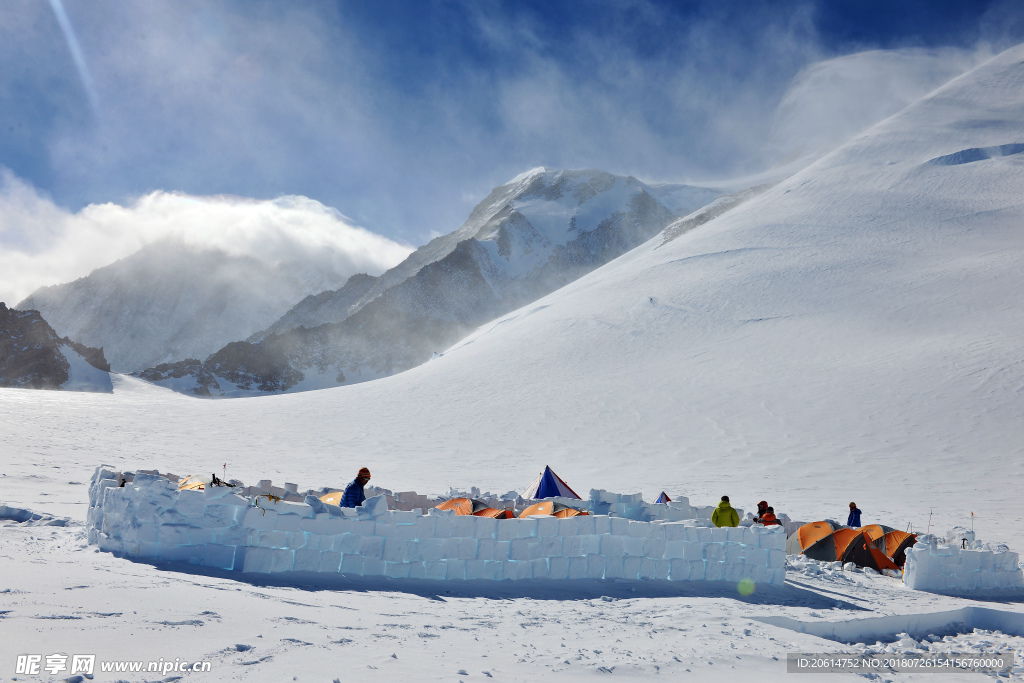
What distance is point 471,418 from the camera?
1138 inches

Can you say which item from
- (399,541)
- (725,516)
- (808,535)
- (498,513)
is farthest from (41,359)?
(808,535)

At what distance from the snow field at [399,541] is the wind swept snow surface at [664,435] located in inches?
15.2

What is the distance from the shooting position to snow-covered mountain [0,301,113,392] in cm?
6900

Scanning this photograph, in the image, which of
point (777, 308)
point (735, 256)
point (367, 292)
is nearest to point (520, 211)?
point (367, 292)

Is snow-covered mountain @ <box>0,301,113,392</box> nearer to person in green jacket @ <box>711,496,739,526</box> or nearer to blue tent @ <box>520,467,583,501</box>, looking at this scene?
blue tent @ <box>520,467,583,501</box>

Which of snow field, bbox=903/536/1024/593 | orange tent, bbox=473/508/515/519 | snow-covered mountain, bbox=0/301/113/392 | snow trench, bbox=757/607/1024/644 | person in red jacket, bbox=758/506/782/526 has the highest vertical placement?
snow-covered mountain, bbox=0/301/113/392

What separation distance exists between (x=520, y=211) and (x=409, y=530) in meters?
155

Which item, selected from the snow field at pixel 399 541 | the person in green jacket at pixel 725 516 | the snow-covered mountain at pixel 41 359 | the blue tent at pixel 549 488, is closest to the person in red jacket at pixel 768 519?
the person in green jacket at pixel 725 516

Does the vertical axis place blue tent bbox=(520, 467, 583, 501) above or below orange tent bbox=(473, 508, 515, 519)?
above

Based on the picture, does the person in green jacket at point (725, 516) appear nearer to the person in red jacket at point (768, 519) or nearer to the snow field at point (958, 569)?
the person in red jacket at point (768, 519)

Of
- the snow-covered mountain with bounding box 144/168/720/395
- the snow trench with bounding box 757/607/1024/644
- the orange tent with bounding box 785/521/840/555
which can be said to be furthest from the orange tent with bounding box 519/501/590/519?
the snow-covered mountain with bounding box 144/168/720/395

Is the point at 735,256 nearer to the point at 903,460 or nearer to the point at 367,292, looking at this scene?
the point at 903,460

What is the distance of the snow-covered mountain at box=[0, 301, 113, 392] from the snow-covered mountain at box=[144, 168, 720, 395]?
73.1 feet

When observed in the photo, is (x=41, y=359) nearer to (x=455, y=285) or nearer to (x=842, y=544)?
(x=455, y=285)
